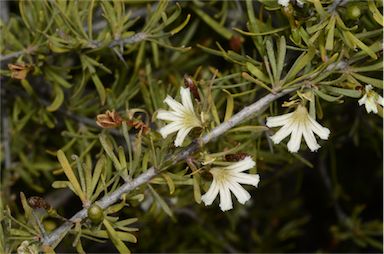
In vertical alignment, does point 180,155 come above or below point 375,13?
below

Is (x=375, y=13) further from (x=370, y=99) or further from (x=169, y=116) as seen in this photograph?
(x=169, y=116)

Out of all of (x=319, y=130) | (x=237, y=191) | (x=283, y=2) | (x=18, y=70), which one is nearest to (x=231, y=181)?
(x=237, y=191)

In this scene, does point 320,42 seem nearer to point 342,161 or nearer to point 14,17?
point 14,17

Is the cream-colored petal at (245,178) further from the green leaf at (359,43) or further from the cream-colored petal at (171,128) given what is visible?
the green leaf at (359,43)

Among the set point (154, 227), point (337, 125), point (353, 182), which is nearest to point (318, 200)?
point (353, 182)

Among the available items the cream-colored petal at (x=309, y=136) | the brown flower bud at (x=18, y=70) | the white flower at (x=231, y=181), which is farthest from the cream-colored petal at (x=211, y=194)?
the brown flower bud at (x=18, y=70)

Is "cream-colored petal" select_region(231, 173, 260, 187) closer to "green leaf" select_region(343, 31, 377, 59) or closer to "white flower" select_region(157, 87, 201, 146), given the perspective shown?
"white flower" select_region(157, 87, 201, 146)

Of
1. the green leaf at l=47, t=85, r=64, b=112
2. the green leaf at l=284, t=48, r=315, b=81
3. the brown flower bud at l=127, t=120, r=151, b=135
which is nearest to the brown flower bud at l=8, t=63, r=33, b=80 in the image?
the green leaf at l=47, t=85, r=64, b=112
